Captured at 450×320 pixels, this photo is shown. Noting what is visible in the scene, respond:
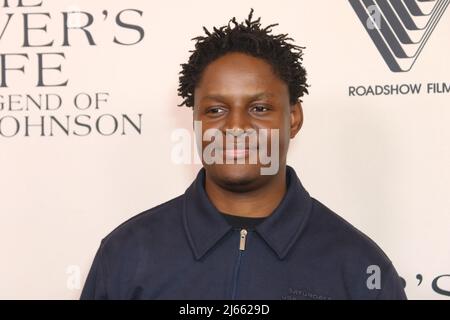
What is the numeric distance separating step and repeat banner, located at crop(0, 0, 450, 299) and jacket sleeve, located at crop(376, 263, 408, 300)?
0.85 feet

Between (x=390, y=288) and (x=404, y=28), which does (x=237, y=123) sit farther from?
(x=404, y=28)

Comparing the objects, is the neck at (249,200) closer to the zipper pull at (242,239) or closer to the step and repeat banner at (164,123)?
the zipper pull at (242,239)

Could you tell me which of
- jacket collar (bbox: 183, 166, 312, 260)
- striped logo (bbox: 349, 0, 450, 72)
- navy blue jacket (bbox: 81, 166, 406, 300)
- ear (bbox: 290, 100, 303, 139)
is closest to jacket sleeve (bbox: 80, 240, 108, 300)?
navy blue jacket (bbox: 81, 166, 406, 300)

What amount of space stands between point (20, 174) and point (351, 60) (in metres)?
0.71

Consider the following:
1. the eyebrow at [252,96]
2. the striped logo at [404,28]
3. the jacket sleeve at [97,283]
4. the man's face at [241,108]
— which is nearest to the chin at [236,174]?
the man's face at [241,108]

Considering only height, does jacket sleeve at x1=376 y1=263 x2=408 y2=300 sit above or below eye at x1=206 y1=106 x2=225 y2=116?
below

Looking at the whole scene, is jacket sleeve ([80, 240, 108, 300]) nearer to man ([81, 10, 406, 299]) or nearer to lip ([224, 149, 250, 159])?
man ([81, 10, 406, 299])

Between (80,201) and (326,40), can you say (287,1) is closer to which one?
(326,40)

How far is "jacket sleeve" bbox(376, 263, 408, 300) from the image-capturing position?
929 millimetres

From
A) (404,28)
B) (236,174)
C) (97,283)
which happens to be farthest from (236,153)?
(404,28)

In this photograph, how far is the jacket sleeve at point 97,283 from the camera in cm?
95

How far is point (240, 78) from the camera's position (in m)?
0.93

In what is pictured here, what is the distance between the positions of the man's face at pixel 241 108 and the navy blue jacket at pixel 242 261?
0.06 meters

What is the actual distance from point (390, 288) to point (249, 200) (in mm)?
254
